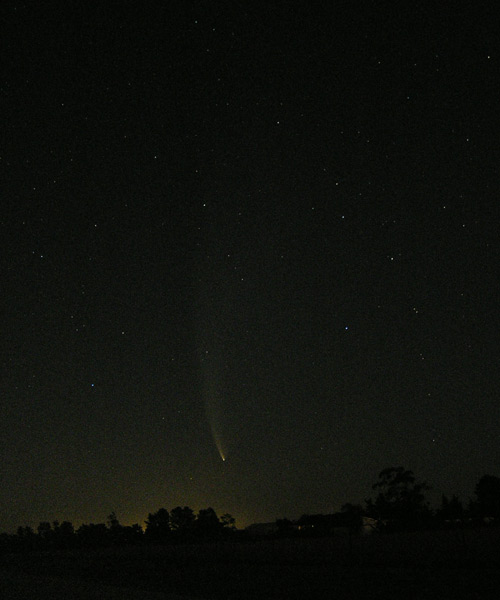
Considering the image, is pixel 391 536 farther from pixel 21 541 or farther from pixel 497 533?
pixel 21 541

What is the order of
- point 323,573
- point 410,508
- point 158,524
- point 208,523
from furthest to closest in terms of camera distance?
point 158,524 < point 208,523 < point 410,508 < point 323,573

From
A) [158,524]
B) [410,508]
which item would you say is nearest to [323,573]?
[410,508]

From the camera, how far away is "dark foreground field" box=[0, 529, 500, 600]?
2047 centimetres

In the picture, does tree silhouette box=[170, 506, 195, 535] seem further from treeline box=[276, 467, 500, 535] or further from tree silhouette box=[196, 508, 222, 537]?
treeline box=[276, 467, 500, 535]

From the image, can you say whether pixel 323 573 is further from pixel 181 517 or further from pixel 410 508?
pixel 181 517

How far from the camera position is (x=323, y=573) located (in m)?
26.6

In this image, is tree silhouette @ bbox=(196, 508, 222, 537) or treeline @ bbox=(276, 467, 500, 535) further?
tree silhouette @ bbox=(196, 508, 222, 537)

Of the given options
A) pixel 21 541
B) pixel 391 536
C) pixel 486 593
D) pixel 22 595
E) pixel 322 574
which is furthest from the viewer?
pixel 21 541

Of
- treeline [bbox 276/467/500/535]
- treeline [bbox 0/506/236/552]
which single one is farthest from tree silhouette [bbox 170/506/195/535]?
treeline [bbox 276/467/500/535]

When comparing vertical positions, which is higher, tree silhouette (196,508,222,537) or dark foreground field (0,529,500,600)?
tree silhouette (196,508,222,537)

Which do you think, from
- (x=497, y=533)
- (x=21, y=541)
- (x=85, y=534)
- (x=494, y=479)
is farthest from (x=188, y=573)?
(x=21, y=541)

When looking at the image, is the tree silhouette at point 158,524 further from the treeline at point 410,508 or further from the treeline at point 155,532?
the treeline at point 410,508

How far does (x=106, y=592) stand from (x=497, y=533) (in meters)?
15.8

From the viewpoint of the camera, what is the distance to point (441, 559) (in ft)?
86.7
